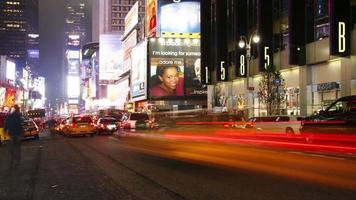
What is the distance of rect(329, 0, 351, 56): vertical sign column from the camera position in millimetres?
38531

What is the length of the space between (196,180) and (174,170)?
95.8 inches

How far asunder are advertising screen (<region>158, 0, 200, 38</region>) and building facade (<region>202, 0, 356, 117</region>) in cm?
2822

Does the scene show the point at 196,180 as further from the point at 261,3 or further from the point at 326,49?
the point at 261,3

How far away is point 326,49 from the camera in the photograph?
4141cm

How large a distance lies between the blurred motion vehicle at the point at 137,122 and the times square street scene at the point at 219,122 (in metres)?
0.11

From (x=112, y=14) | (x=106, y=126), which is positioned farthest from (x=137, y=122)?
(x=112, y=14)

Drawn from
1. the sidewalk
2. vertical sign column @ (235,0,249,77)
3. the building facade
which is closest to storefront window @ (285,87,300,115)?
the building facade

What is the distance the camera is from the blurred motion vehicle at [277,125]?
2769 centimetres

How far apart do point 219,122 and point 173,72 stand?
59744 mm

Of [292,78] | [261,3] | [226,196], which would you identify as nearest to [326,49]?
[292,78]

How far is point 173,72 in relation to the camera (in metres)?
88.7

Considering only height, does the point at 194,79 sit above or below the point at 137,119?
above

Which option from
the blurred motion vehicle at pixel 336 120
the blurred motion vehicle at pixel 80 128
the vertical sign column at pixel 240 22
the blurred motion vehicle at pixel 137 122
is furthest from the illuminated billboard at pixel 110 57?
the blurred motion vehicle at pixel 336 120

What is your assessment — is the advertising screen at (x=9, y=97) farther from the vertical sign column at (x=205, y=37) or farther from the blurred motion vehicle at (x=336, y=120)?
the blurred motion vehicle at (x=336, y=120)
